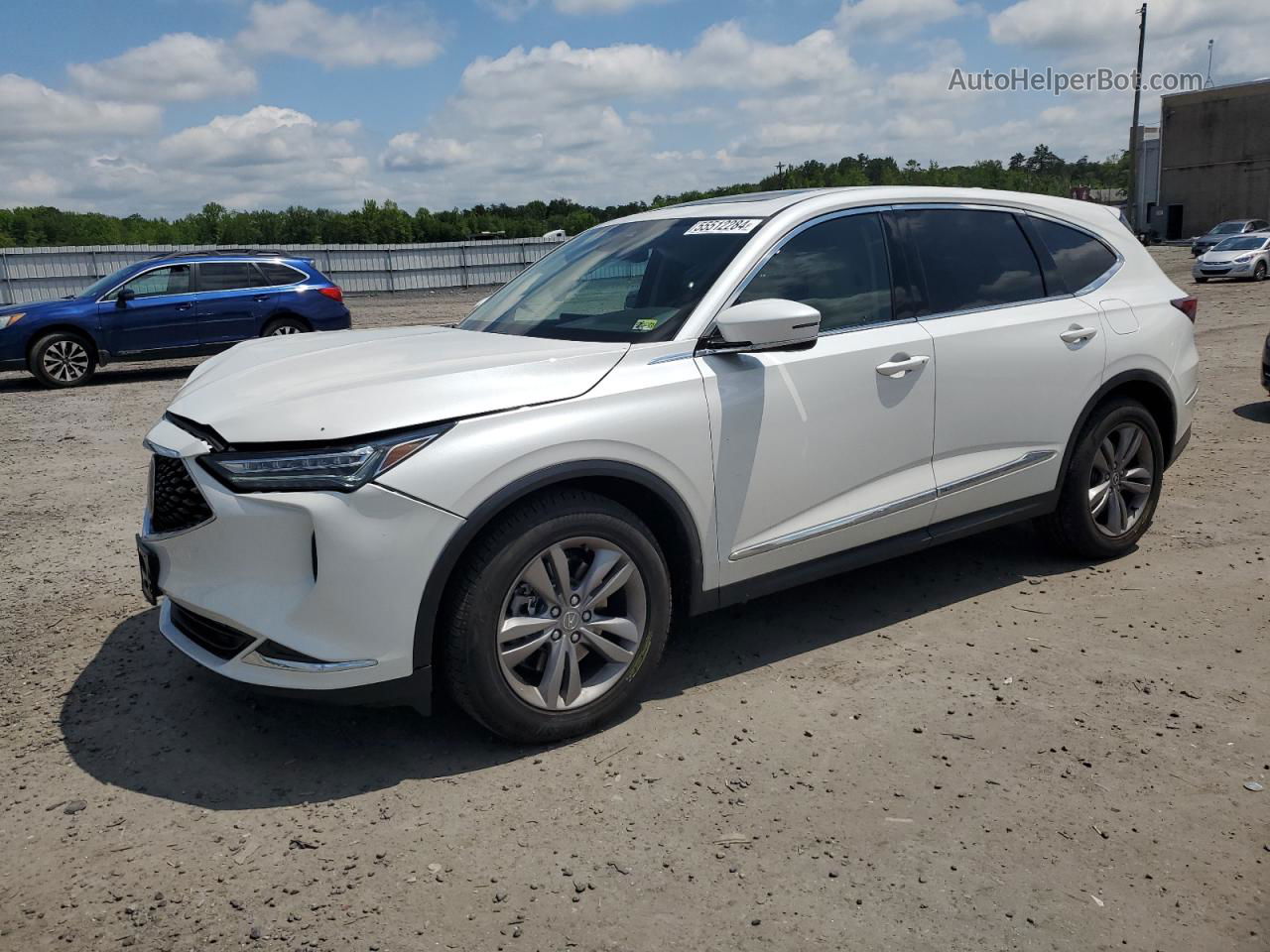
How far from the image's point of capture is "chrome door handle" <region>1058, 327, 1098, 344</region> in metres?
4.84

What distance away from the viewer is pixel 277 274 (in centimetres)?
1580

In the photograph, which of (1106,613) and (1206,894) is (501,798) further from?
(1106,613)

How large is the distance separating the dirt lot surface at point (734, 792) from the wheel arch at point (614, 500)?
0.48 metres

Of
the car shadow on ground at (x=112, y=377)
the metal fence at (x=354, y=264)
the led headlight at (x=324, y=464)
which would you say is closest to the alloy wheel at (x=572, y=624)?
the led headlight at (x=324, y=464)

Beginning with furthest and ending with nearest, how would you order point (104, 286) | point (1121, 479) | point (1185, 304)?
point (104, 286)
point (1185, 304)
point (1121, 479)

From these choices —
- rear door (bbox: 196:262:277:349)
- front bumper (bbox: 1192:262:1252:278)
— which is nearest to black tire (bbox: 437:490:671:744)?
rear door (bbox: 196:262:277:349)

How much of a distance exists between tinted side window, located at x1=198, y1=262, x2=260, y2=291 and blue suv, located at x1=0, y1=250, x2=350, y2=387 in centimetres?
1

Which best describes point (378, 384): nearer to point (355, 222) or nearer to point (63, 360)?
point (63, 360)

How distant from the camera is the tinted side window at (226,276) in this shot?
15234 mm

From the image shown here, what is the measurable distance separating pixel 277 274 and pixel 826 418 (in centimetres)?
1355

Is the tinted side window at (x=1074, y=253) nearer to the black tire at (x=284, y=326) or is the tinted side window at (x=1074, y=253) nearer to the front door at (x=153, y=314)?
the black tire at (x=284, y=326)

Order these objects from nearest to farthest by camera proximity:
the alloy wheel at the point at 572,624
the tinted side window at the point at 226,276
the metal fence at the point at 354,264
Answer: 1. the alloy wheel at the point at 572,624
2. the tinted side window at the point at 226,276
3. the metal fence at the point at 354,264

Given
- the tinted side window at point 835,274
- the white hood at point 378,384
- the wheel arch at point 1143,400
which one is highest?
the tinted side window at point 835,274

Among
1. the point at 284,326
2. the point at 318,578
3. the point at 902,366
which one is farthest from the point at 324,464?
the point at 284,326
